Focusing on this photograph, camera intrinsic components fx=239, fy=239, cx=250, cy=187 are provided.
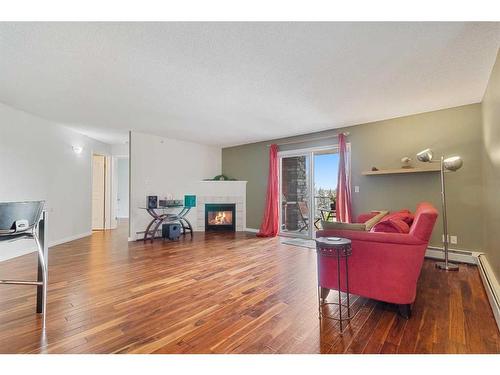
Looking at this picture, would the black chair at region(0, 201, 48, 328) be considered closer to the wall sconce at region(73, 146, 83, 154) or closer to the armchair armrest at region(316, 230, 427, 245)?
the armchair armrest at region(316, 230, 427, 245)

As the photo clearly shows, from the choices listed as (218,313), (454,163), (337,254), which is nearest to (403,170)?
(454,163)

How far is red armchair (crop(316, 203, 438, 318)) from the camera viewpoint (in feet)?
6.19

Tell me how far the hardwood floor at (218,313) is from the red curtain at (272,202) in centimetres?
210

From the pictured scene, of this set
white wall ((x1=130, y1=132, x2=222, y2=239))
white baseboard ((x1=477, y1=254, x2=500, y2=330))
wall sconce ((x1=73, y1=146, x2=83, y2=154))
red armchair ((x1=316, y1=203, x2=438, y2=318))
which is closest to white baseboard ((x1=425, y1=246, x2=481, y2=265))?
white baseboard ((x1=477, y1=254, x2=500, y2=330))

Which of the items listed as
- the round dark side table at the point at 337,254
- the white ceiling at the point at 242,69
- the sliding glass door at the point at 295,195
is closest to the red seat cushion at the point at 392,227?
the round dark side table at the point at 337,254

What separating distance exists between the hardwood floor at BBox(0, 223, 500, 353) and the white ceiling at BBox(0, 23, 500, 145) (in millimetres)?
2271

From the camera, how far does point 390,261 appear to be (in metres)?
1.95

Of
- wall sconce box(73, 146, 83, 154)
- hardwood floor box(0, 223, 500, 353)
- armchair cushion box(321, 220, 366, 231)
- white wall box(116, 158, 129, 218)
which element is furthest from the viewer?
white wall box(116, 158, 129, 218)

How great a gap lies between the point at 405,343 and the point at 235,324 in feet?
3.90

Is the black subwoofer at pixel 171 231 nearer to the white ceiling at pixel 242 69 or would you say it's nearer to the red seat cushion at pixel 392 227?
the white ceiling at pixel 242 69
